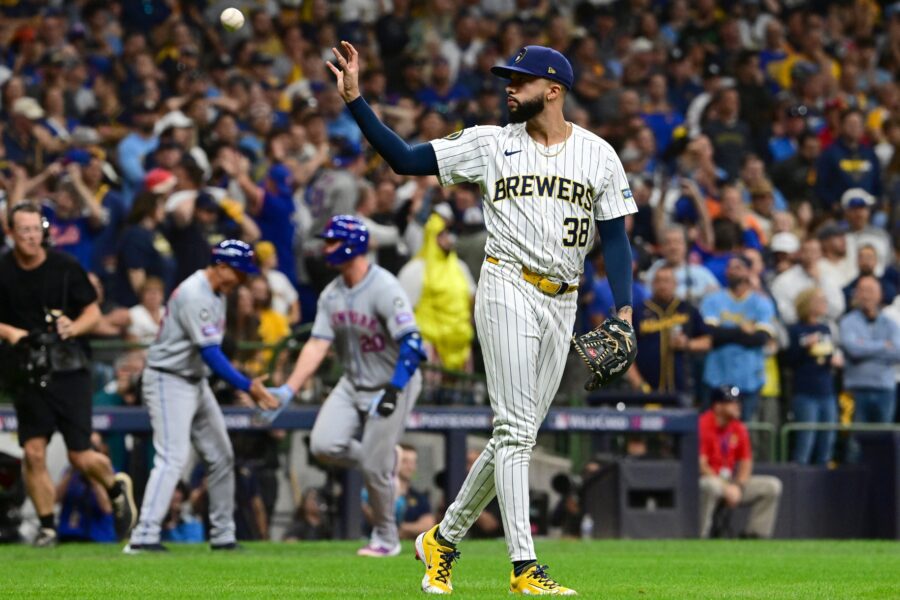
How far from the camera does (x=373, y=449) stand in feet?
36.3

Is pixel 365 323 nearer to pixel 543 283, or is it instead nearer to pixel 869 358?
pixel 543 283

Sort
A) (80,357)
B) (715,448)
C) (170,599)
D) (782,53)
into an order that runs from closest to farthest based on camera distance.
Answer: (170,599)
(80,357)
(715,448)
(782,53)

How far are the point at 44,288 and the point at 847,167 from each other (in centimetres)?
1100

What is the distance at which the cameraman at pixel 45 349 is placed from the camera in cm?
1120

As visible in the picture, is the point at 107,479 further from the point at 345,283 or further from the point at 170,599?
the point at 170,599

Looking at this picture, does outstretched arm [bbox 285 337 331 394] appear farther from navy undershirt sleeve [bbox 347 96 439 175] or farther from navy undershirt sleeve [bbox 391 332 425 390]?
navy undershirt sleeve [bbox 347 96 439 175]

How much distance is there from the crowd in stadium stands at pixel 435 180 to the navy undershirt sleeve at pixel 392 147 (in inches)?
225

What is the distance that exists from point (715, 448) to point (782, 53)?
8917 mm

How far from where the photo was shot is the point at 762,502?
48.4ft

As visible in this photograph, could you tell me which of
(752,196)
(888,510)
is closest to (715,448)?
(888,510)

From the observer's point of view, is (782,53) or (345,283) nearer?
(345,283)

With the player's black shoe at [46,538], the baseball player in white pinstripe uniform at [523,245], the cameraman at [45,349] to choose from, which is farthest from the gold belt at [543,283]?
the player's black shoe at [46,538]

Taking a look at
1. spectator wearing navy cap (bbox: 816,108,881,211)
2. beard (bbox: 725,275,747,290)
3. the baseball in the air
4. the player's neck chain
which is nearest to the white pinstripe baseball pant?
the player's neck chain

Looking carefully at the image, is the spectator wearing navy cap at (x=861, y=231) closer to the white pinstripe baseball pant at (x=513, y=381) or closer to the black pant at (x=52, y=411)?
the black pant at (x=52, y=411)
